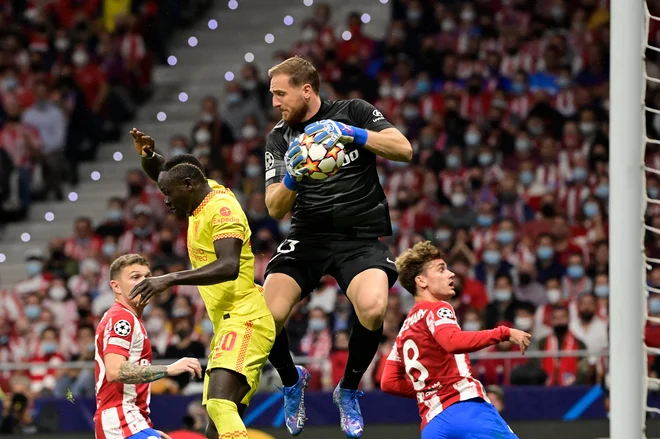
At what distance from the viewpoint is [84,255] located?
14586 mm

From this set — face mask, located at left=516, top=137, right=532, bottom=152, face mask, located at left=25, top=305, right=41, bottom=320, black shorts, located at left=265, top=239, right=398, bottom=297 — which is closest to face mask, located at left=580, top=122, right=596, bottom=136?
face mask, located at left=516, top=137, right=532, bottom=152

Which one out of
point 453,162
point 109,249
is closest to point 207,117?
point 109,249

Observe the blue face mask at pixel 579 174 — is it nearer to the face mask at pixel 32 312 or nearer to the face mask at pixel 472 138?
the face mask at pixel 472 138

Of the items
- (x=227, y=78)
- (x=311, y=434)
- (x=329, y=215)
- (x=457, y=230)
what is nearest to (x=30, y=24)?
(x=227, y=78)

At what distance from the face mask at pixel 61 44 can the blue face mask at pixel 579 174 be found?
27.0 feet

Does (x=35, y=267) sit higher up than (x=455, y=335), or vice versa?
(x=35, y=267)

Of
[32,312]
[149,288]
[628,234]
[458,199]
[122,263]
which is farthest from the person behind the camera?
[458,199]

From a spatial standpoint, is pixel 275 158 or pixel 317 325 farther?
pixel 317 325

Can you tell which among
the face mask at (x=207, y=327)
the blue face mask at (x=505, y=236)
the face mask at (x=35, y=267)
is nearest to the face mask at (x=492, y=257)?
the blue face mask at (x=505, y=236)

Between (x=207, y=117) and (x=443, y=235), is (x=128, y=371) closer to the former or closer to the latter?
(x=443, y=235)

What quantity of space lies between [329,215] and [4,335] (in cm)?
723

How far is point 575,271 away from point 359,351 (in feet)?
18.6

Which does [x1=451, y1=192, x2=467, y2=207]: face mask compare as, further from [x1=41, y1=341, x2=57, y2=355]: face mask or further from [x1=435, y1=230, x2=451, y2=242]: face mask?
[x1=41, y1=341, x2=57, y2=355]: face mask

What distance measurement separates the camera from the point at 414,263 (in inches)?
282
